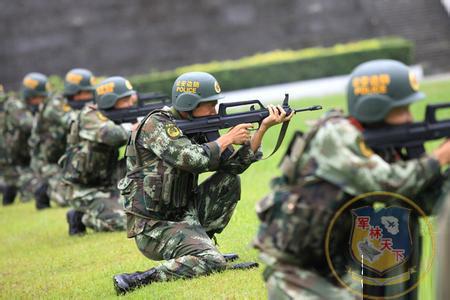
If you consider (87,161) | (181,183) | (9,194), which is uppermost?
(181,183)

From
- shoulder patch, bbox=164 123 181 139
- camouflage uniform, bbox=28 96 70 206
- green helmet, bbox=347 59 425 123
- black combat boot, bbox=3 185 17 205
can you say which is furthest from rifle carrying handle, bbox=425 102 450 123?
black combat boot, bbox=3 185 17 205

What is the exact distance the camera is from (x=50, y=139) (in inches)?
684

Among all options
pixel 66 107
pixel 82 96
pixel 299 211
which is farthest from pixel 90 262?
pixel 299 211

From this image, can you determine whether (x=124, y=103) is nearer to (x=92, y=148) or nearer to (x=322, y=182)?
(x=92, y=148)

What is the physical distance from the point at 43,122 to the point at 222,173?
831 cm

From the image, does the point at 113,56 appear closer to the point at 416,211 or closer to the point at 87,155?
the point at 87,155

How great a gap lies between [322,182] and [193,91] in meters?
3.19

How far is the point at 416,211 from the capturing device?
6.73m

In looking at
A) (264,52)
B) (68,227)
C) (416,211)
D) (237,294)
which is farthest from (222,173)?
(264,52)

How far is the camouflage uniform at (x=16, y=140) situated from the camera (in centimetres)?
1900

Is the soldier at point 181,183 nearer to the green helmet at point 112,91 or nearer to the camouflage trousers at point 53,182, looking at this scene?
the green helmet at point 112,91

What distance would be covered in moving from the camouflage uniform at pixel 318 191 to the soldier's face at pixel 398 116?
26 centimetres

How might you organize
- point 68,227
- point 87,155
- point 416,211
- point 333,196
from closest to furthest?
point 333,196, point 416,211, point 87,155, point 68,227

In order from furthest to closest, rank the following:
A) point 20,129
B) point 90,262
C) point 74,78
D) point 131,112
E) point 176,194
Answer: point 20,129
point 74,78
point 131,112
point 90,262
point 176,194
